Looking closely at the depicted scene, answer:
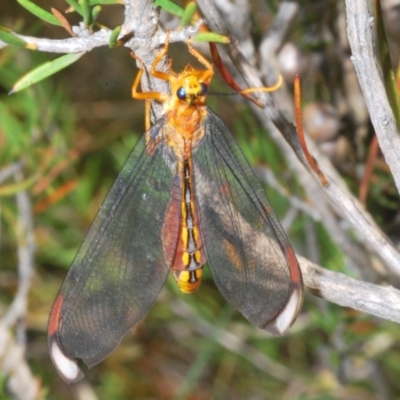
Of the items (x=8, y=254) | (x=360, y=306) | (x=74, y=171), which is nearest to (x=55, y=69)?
(x=360, y=306)

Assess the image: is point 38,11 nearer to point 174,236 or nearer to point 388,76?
point 388,76

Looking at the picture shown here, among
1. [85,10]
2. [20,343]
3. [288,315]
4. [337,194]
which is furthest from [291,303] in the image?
[20,343]

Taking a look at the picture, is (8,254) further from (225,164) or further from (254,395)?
(225,164)

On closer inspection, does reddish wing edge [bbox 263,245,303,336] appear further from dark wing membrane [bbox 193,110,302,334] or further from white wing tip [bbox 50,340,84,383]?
white wing tip [bbox 50,340,84,383]

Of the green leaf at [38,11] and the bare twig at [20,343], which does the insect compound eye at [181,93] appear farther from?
the bare twig at [20,343]

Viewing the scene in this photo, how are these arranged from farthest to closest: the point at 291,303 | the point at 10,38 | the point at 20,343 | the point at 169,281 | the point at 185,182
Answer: the point at 169,281, the point at 20,343, the point at 185,182, the point at 291,303, the point at 10,38

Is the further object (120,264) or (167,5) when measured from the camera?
(120,264)

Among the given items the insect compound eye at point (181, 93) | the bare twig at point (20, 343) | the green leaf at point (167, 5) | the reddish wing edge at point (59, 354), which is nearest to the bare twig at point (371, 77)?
the green leaf at point (167, 5)
